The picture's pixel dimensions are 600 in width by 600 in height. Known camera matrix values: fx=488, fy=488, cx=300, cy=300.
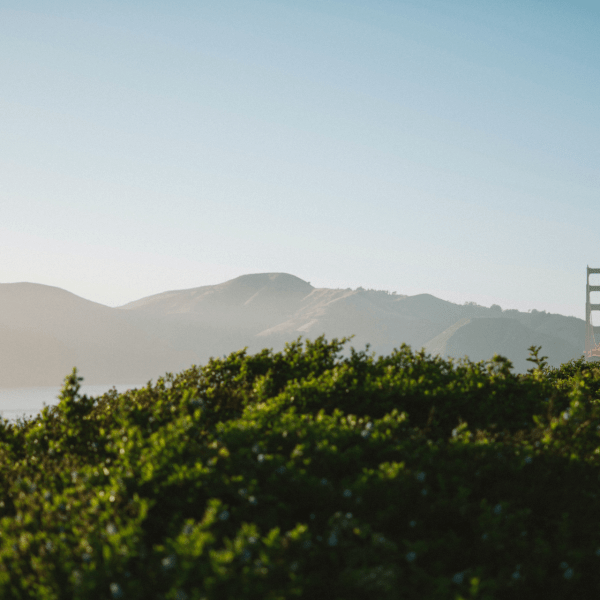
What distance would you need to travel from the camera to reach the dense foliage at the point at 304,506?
2.54 meters

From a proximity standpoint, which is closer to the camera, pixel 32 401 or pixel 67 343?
pixel 32 401

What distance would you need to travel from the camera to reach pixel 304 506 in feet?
10.1

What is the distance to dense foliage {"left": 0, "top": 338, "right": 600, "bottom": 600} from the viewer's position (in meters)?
2.54

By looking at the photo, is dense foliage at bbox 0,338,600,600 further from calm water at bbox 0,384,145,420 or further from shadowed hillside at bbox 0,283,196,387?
shadowed hillside at bbox 0,283,196,387

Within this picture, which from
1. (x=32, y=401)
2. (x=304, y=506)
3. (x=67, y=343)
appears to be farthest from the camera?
(x=67, y=343)

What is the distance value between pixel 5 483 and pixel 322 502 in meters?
2.86

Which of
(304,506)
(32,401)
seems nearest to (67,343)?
(32,401)

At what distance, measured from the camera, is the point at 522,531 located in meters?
3.06

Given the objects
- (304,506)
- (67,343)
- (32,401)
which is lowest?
(32,401)

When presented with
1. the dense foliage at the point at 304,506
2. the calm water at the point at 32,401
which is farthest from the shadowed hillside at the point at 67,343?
the dense foliage at the point at 304,506

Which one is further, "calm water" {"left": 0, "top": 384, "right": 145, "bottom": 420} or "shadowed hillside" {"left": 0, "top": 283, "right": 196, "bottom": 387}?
"shadowed hillside" {"left": 0, "top": 283, "right": 196, "bottom": 387}

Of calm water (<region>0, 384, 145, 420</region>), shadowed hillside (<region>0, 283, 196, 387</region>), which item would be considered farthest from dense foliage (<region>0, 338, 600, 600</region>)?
shadowed hillside (<region>0, 283, 196, 387</region>)

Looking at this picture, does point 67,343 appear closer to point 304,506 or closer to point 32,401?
point 32,401

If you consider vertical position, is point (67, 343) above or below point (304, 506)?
below
